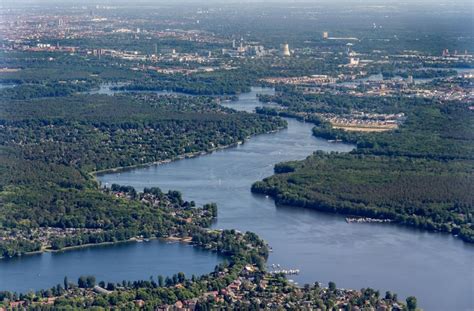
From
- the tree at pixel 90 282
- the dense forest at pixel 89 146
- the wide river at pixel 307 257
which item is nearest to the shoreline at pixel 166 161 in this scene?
the dense forest at pixel 89 146

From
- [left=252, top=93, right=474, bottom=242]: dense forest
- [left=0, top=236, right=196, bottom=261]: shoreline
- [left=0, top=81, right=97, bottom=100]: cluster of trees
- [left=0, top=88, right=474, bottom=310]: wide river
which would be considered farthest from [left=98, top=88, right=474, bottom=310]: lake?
[left=0, top=81, right=97, bottom=100]: cluster of trees

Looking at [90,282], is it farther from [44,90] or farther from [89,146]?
[44,90]

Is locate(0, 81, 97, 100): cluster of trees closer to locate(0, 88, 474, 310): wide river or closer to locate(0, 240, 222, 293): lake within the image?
locate(0, 88, 474, 310): wide river

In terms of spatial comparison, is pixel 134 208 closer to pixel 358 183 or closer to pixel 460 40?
pixel 358 183

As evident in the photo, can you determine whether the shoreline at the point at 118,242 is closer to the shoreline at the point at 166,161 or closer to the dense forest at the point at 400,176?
the dense forest at the point at 400,176

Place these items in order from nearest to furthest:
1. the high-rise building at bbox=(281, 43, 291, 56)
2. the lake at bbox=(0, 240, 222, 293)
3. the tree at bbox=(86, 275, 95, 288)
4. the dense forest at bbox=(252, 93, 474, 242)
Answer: the tree at bbox=(86, 275, 95, 288)
the lake at bbox=(0, 240, 222, 293)
the dense forest at bbox=(252, 93, 474, 242)
the high-rise building at bbox=(281, 43, 291, 56)
